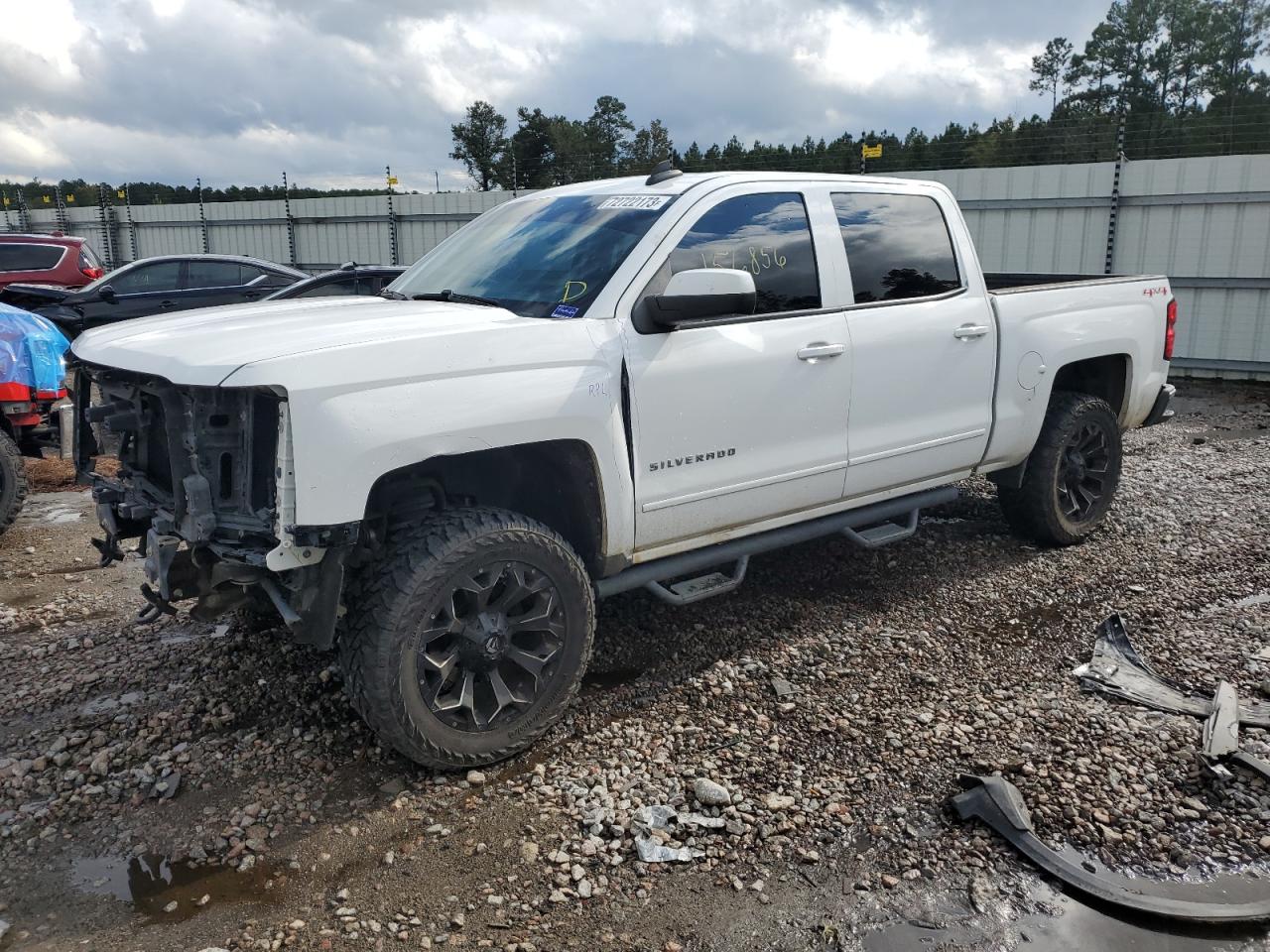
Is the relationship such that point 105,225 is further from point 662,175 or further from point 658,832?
point 658,832

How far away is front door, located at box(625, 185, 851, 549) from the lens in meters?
3.71

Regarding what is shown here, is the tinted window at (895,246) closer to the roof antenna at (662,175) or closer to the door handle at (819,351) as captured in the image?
the door handle at (819,351)

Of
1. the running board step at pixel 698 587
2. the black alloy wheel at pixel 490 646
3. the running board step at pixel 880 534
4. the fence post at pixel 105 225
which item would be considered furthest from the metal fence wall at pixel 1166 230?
the fence post at pixel 105 225

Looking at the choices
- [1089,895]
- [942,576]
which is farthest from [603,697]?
[942,576]

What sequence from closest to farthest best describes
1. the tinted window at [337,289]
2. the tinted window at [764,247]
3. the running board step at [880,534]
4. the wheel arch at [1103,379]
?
the tinted window at [764,247]
the running board step at [880,534]
the wheel arch at [1103,379]
the tinted window at [337,289]

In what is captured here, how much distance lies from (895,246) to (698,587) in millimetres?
1913

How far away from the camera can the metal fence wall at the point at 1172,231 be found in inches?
452

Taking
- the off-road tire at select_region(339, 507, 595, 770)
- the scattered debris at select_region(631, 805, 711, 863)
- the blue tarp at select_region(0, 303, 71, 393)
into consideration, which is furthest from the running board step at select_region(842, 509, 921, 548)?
the blue tarp at select_region(0, 303, 71, 393)

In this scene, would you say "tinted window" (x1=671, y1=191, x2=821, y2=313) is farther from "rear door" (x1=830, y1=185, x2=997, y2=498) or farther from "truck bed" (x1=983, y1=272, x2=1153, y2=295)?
"truck bed" (x1=983, y1=272, x2=1153, y2=295)

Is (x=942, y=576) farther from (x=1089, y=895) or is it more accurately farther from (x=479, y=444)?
(x=479, y=444)

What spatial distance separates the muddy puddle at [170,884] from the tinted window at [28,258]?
13464 millimetres

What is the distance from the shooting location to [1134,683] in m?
4.04

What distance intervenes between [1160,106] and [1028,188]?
3612 cm

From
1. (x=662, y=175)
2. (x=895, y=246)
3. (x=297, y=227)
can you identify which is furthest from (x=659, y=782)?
(x=297, y=227)
